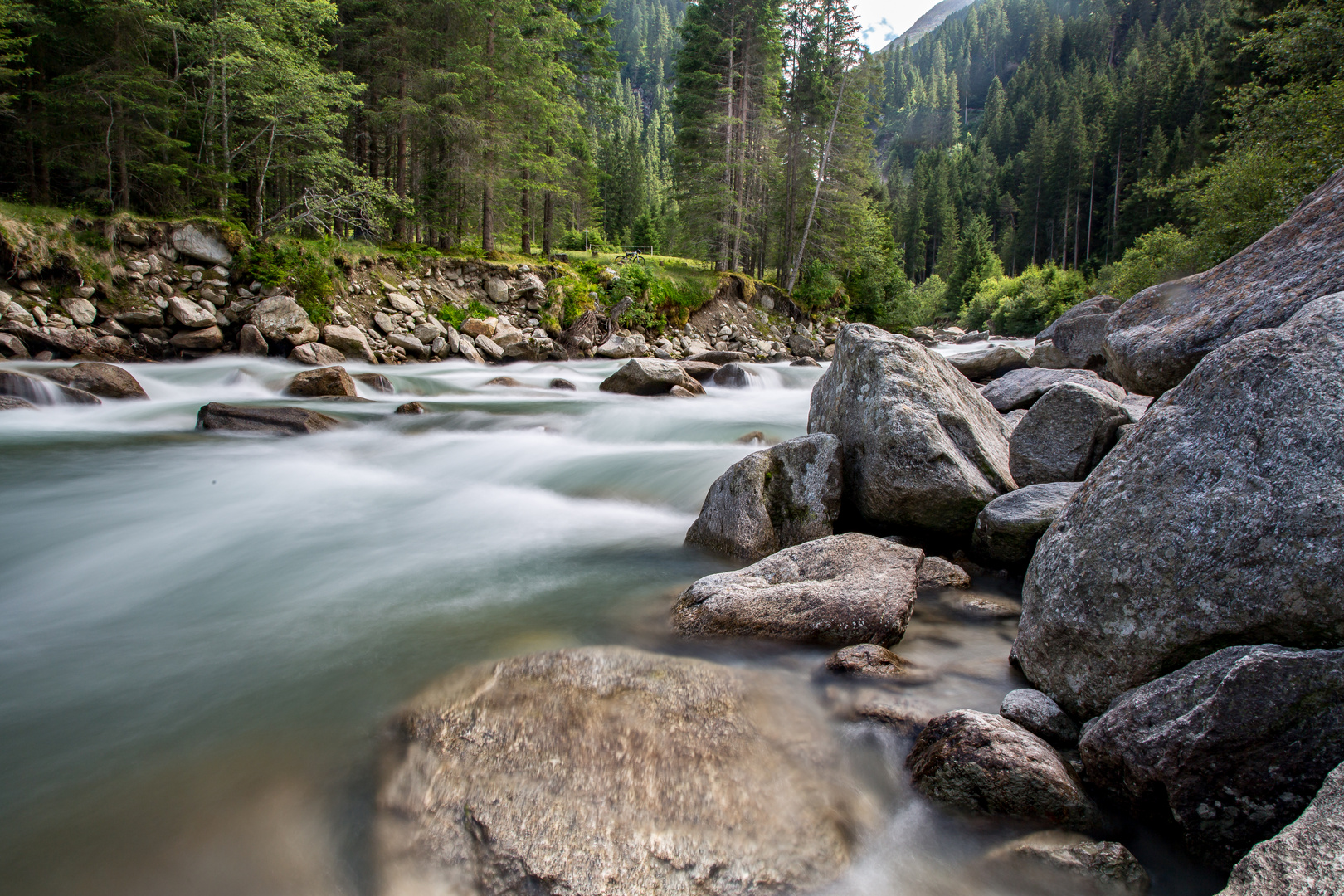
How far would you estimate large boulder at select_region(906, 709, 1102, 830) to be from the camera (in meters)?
2.44

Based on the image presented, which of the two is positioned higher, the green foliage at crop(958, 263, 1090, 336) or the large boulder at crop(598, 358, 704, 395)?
the green foliage at crop(958, 263, 1090, 336)

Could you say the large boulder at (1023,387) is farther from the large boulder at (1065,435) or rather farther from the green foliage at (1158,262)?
the green foliage at (1158,262)

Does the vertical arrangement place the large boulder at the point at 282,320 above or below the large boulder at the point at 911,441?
above

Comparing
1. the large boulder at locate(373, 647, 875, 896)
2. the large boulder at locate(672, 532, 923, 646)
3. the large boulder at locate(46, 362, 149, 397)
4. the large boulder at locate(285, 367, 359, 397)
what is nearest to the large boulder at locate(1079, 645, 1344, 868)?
the large boulder at locate(373, 647, 875, 896)

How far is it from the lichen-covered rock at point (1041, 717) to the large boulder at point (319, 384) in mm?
12490

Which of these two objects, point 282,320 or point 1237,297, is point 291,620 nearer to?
point 1237,297

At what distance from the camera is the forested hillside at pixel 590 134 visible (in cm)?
1645

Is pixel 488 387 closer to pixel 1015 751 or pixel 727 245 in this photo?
pixel 1015 751

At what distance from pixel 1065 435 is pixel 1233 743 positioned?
360 centimetres

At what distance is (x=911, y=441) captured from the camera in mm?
5086

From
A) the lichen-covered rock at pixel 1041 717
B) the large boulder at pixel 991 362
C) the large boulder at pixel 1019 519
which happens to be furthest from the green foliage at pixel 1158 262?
the lichen-covered rock at pixel 1041 717

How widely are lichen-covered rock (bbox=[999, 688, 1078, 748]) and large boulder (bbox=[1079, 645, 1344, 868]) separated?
Answer: 1.11 ft

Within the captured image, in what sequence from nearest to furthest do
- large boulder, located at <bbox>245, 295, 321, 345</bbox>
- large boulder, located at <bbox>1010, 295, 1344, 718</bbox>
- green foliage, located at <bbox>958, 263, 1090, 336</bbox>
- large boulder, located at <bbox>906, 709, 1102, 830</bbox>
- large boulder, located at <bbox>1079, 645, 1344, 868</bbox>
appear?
large boulder, located at <bbox>1079, 645, 1344, 868</bbox>, large boulder, located at <bbox>1010, 295, 1344, 718</bbox>, large boulder, located at <bbox>906, 709, 1102, 830</bbox>, large boulder, located at <bbox>245, 295, 321, 345</bbox>, green foliage, located at <bbox>958, 263, 1090, 336</bbox>

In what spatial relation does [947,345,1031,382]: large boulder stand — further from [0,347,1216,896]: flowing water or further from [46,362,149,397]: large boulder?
[46,362,149,397]: large boulder
